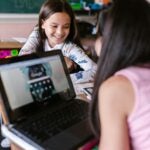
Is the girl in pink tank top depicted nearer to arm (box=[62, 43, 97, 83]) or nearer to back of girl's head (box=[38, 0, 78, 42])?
arm (box=[62, 43, 97, 83])

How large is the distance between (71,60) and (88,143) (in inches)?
40.7

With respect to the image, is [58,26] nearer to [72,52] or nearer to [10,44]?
[72,52]

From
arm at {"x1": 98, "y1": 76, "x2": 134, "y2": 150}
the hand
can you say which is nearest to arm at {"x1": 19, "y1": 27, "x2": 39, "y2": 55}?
the hand

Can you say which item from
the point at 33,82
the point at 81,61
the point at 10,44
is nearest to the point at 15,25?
the point at 10,44

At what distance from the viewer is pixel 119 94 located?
735mm

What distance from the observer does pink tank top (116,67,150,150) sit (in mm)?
745

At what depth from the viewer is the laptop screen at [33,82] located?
988 millimetres

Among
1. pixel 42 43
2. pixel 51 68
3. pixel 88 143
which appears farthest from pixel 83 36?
pixel 88 143

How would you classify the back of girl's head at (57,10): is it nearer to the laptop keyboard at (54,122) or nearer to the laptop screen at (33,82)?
the laptop screen at (33,82)

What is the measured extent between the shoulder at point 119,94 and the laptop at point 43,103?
170mm

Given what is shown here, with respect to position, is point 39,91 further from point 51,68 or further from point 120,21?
point 120,21

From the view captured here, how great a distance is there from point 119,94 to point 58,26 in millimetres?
1184

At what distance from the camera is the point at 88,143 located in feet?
2.83

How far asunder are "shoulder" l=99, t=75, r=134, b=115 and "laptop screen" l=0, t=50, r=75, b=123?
0.35 meters
